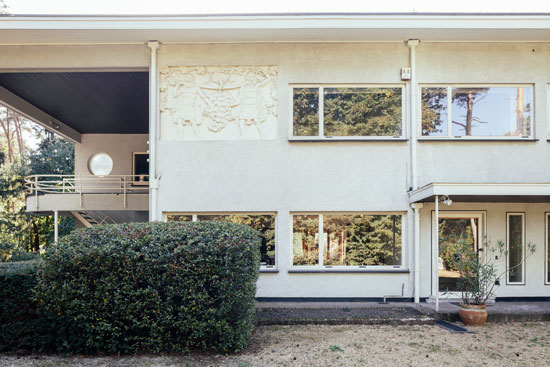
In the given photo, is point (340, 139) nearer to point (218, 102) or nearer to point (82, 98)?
point (218, 102)


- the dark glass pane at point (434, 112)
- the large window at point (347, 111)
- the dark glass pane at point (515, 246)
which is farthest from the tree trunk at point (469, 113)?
the dark glass pane at point (515, 246)

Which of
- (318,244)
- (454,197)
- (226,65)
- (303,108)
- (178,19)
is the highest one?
(178,19)

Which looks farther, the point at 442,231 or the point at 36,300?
the point at 442,231

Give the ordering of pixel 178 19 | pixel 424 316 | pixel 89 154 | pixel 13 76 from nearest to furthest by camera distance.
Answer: pixel 424 316 → pixel 178 19 → pixel 13 76 → pixel 89 154

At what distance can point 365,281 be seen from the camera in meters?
8.81

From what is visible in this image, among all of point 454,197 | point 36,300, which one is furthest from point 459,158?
point 36,300

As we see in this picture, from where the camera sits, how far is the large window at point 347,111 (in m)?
9.02

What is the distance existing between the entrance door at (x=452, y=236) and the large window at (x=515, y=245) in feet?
2.11

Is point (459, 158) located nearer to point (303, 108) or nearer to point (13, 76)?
point (303, 108)

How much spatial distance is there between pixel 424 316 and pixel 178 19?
24.5ft

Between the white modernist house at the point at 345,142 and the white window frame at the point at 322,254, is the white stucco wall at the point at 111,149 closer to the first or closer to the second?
the white modernist house at the point at 345,142

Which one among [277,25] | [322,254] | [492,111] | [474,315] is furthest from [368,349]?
[277,25]

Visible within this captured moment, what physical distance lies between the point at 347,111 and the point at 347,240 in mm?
2857

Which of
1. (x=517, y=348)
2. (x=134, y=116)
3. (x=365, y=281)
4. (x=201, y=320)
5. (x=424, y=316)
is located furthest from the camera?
(x=134, y=116)
